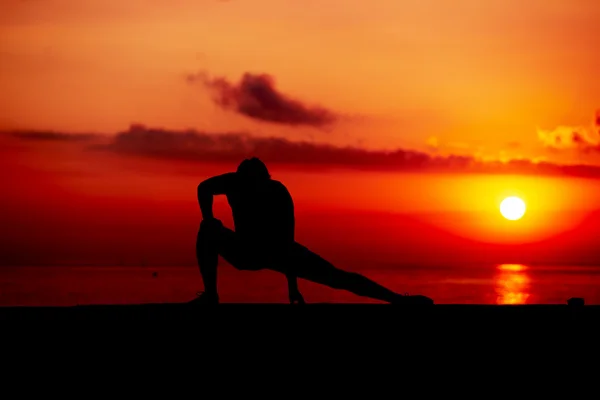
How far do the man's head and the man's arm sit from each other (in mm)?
119

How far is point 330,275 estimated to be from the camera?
9211 millimetres

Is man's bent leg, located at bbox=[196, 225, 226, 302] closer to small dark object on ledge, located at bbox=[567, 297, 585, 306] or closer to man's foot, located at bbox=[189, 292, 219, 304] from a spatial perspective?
man's foot, located at bbox=[189, 292, 219, 304]

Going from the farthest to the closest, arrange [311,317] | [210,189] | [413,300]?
[413,300], [210,189], [311,317]

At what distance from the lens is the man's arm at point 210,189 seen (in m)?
9.27

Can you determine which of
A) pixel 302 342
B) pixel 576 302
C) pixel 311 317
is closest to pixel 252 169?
pixel 311 317

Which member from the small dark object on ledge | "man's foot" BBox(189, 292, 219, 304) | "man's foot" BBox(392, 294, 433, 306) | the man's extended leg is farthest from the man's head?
the small dark object on ledge

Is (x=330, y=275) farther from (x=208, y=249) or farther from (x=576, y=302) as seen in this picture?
(x=576, y=302)

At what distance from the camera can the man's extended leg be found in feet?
30.3

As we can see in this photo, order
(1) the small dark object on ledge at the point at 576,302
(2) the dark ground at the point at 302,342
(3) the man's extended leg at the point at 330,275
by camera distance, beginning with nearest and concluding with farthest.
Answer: (2) the dark ground at the point at 302,342, (3) the man's extended leg at the point at 330,275, (1) the small dark object on ledge at the point at 576,302

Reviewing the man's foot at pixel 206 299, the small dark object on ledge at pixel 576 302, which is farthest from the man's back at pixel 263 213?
the small dark object on ledge at pixel 576 302

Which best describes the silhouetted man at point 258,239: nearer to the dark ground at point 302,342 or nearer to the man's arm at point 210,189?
the man's arm at point 210,189

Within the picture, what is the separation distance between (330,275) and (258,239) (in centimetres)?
93

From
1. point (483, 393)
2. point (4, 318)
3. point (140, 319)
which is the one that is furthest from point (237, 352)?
point (4, 318)

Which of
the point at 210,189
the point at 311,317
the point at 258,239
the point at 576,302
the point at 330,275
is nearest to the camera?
the point at 311,317
